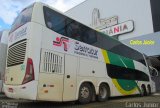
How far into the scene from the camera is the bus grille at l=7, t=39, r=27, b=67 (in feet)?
29.6

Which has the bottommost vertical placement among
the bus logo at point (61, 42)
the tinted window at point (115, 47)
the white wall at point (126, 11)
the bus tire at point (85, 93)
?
the bus tire at point (85, 93)

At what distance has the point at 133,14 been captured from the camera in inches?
1073

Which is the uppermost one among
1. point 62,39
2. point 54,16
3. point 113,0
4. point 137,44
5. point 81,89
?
point 113,0

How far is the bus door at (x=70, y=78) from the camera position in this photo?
965cm

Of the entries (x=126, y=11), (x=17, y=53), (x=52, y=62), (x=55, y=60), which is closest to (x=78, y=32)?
(x=55, y=60)

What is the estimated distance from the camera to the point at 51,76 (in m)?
9.07

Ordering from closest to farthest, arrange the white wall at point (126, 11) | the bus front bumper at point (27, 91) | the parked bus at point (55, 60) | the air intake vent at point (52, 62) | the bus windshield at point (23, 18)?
the bus front bumper at point (27, 91) < the parked bus at point (55, 60) < the air intake vent at point (52, 62) < the bus windshield at point (23, 18) < the white wall at point (126, 11)

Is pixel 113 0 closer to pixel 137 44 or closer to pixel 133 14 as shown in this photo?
pixel 133 14

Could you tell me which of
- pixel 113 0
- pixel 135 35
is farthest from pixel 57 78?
pixel 113 0

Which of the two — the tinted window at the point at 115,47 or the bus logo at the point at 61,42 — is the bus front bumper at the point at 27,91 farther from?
the tinted window at the point at 115,47

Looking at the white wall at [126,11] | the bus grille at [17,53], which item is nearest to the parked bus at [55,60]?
the bus grille at [17,53]

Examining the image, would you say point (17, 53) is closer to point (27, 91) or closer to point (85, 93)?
point (27, 91)

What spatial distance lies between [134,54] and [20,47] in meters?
9.52

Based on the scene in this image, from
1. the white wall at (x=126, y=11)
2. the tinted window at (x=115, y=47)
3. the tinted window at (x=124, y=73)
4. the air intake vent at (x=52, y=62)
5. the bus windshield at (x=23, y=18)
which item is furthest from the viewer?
the white wall at (x=126, y=11)
